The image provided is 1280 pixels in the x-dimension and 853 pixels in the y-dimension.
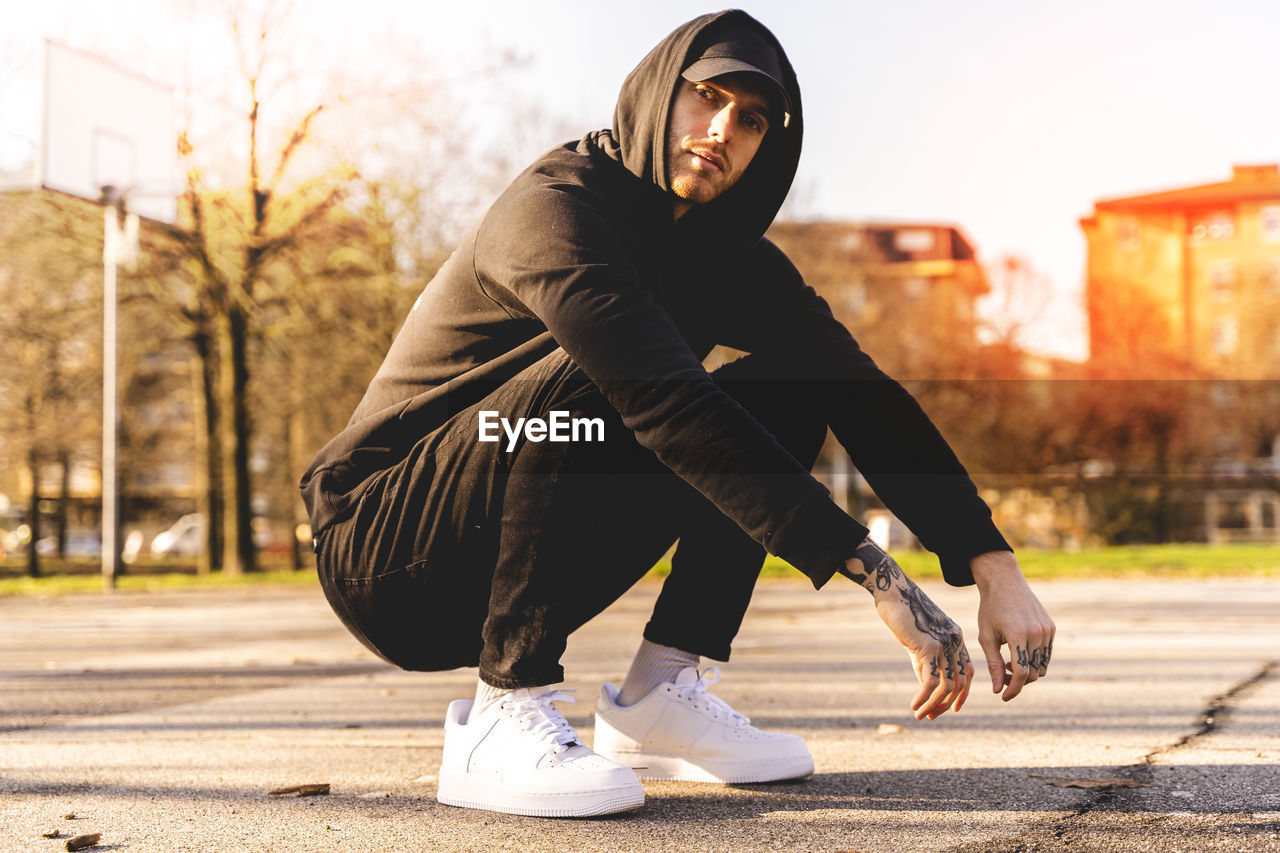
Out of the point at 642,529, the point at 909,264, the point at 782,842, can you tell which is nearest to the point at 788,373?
the point at 642,529

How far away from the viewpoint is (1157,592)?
388 inches

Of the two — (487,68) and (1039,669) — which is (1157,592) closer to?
(1039,669)

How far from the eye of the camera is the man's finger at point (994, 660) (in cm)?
174

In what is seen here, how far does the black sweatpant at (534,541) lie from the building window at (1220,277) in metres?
61.6

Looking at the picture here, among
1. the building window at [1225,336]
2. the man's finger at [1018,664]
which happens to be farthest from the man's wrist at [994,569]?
the building window at [1225,336]

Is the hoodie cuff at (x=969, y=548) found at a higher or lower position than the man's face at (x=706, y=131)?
lower

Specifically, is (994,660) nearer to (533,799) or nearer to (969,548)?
(969,548)

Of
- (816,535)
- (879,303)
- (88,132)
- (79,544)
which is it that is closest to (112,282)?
(88,132)

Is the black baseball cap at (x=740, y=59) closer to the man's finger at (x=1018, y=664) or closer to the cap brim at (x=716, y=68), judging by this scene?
the cap brim at (x=716, y=68)

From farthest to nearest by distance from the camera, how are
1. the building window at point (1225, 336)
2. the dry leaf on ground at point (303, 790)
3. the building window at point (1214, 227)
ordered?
the building window at point (1214, 227) → the building window at point (1225, 336) → the dry leaf on ground at point (303, 790)

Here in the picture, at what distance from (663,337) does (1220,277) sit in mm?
63823

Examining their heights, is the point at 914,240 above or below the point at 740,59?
above

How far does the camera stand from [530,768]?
2.00 metres

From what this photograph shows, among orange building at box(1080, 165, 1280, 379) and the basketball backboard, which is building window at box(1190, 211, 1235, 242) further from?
the basketball backboard
